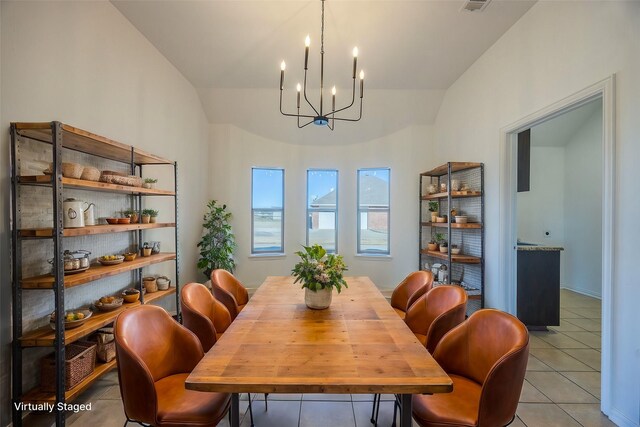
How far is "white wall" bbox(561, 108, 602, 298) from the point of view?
4676mm

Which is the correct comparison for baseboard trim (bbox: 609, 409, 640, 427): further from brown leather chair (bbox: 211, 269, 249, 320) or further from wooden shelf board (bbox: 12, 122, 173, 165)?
wooden shelf board (bbox: 12, 122, 173, 165)

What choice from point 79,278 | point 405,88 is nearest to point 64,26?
point 79,278

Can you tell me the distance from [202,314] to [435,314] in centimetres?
168

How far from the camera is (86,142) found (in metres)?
2.17

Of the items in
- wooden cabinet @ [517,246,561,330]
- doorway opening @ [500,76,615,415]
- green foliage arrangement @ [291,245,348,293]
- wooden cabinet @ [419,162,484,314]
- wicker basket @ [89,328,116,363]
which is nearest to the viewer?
green foliage arrangement @ [291,245,348,293]

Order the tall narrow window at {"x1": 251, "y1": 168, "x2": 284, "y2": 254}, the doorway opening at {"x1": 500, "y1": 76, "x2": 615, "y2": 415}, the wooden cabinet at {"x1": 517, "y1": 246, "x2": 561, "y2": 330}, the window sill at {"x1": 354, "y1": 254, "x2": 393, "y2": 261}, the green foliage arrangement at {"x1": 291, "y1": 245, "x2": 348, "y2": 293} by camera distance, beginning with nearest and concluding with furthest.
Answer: the green foliage arrangement at {"x1": 291, "y1": 245, "x2": 348, "y2": 293}
the doorway opening at {"x1": 500, "y1": 76, "x2": 615, "y2": 415}
the wooden cabinet at {"x1": 517, "y1": 246, "x2": 561, "y2": 330}
the window sill at {"x1": 354, "y1": 254, "x2": 393, "y2": 261}
the tall narrow window at {"x1": 251, "y1": 168, "x2": 284, "y2": 254}

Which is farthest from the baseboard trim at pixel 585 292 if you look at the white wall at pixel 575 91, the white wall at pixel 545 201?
the white wall at pixel 575 91

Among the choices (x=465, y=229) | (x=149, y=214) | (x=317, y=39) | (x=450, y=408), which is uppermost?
(x=317, y=39)

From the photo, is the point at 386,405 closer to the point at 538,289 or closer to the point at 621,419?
the point at 621,419

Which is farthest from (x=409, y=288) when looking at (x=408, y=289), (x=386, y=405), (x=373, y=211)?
(x=373, y=211)

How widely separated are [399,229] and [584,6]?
3354 millimetres

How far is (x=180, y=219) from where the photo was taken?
12.8 feet

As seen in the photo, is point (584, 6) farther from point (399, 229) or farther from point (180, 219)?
point (180, 219)

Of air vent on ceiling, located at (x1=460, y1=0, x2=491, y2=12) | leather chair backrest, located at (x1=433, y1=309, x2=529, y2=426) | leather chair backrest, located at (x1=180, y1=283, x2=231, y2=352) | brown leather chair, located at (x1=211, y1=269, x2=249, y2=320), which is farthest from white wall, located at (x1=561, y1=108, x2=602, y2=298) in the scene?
leather chair backrest, located at (x1=180, y1=283, x2=231, y2=352)
